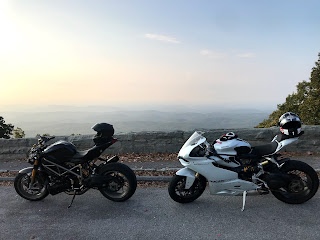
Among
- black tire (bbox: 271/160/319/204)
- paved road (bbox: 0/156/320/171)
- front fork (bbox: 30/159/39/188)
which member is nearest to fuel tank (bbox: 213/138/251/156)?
black tire (bbox: 271/160/319/204)

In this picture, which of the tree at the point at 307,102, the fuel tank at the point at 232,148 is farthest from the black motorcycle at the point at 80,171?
the tree at the point at 307,102

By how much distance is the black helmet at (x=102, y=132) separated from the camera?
4.47 metres

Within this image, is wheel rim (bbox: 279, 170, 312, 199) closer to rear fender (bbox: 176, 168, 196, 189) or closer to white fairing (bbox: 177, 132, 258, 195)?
white fairing (bbox: 177, 132, 258, 195)

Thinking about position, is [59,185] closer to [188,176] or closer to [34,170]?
[34,170]

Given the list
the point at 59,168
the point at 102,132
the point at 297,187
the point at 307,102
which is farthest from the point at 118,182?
the point at 307,102

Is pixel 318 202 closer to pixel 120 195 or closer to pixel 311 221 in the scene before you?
pixel 311 221

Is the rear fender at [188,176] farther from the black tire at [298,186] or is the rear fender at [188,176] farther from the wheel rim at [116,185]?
the black tire at [298,186]

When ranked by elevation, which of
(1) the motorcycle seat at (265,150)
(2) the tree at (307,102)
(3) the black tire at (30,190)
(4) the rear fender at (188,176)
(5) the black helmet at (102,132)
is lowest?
(3) the black tire at (30,190)

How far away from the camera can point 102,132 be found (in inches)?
177

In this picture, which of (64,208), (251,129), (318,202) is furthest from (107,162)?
(251,129)

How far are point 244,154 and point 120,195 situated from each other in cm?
235

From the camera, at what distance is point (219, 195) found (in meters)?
4.43

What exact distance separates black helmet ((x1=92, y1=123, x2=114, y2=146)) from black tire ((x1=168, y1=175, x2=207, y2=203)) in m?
1.41

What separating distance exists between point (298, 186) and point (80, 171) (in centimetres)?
380
